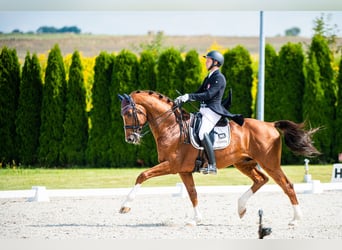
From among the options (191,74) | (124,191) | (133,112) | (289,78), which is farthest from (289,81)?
(133,112)

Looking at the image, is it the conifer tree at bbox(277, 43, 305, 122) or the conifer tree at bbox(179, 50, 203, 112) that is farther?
the conifer tree at bbox(277, 43, 305, 122)

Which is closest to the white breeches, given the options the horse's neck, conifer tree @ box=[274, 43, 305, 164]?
the horse's neck

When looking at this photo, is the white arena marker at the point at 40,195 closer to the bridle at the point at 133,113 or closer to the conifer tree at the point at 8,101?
the bridle at the point at 133,113

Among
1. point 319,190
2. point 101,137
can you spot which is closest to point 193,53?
point 101,137

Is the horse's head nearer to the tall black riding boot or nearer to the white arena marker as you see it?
the tall black riding boot

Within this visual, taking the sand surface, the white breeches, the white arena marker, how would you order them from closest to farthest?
the sand surface → the white breeches → the white arena marker

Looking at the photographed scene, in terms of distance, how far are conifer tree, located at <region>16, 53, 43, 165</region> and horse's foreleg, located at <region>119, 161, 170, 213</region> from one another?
7.62m

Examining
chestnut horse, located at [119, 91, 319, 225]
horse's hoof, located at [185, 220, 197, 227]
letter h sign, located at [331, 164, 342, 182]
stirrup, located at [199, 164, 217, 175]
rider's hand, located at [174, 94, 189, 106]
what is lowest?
horse's hoof, located at [185, 220, 197, 227]

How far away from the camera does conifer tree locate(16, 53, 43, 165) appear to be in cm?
1534

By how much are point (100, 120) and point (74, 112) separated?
625mm

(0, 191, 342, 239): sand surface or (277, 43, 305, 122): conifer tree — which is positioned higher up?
(277, 43, 305, 122): conifer tree

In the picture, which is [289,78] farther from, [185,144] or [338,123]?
[185,144]

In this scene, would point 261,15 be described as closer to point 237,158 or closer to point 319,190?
point 319,190

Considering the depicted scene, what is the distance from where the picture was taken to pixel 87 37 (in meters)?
36.1
